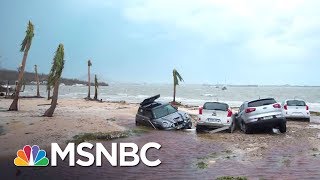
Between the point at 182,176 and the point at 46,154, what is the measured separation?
521 centimetres

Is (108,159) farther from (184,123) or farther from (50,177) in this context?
(184,123)

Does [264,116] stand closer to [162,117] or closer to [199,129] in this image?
[199,129]

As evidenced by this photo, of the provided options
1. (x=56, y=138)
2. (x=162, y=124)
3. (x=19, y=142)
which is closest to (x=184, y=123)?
(x=162, y=124)

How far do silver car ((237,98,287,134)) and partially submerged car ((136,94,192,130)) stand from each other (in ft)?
11.9

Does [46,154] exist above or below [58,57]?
below

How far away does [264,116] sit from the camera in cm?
1733

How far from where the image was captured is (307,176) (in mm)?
8766

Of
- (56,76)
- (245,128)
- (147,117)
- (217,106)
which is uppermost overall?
(56,76)

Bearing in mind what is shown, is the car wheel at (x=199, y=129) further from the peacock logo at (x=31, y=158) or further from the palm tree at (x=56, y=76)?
the palm tree at (x=56, y=76)

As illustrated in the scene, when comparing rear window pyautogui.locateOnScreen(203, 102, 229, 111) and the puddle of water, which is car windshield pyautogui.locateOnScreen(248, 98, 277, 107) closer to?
rear window pyautogui.locateOnScreen(203, 102, 229, 111)

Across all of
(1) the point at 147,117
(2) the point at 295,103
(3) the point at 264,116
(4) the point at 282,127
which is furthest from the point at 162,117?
(2) the point at 295,103

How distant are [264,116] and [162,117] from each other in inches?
215

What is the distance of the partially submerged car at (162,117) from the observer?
65.3ft

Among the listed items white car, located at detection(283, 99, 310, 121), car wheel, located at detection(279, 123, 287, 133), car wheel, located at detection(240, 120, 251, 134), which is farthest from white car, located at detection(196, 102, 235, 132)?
white car, located at detection(283, 99, 310, 121)
